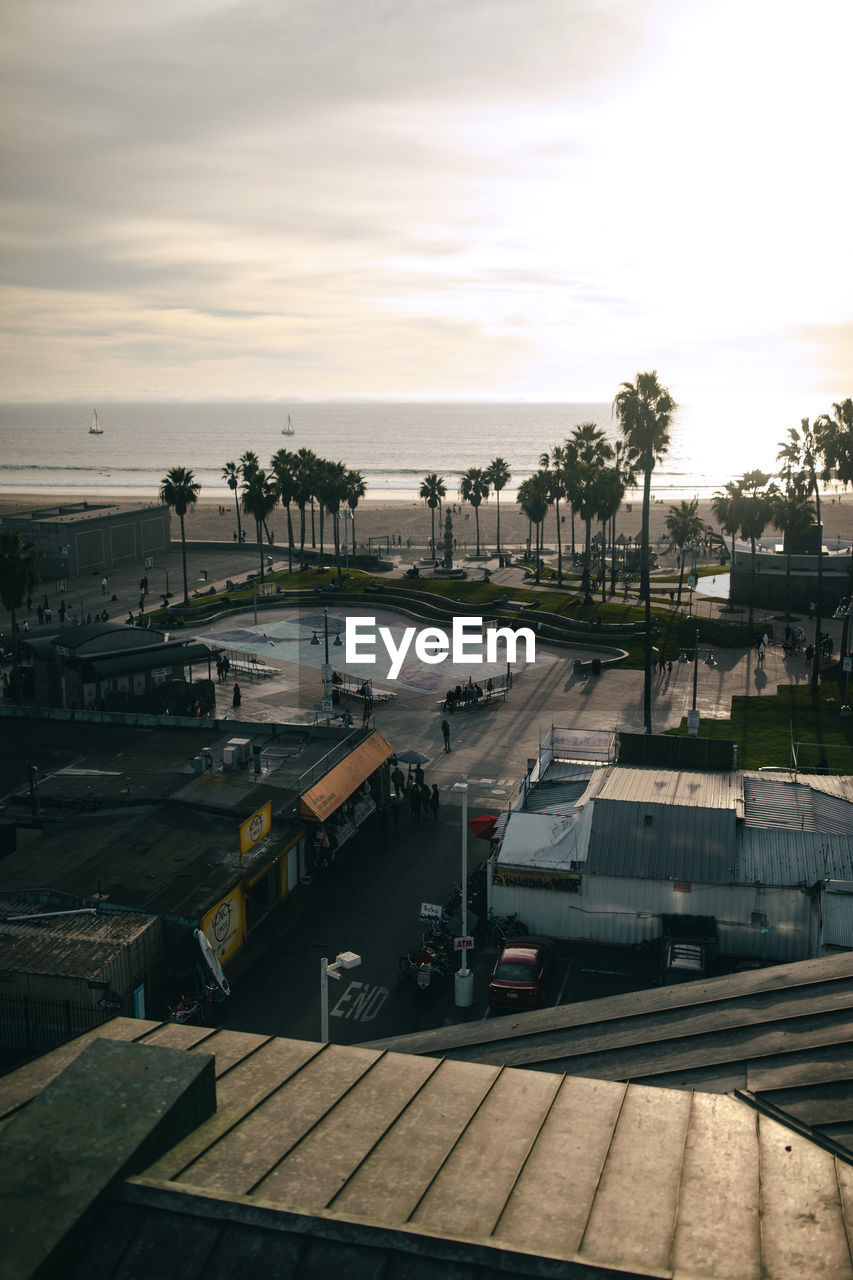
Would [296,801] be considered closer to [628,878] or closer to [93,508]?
[628,878]

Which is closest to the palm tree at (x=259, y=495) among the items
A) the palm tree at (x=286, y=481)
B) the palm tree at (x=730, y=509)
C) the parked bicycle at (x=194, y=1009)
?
the palm tree at (x=286, y=481)

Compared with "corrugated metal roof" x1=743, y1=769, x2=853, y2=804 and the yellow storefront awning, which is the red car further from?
"corrugated metal roof" x1=743, y1=769, x2=853, y2=804

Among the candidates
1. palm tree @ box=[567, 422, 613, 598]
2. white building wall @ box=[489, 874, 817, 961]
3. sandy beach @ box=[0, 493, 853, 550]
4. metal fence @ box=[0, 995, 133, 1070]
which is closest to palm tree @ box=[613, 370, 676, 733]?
white building wall @ box=[489, 874, 817, 961]

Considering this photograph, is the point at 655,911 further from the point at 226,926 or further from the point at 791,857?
the point at 226,926

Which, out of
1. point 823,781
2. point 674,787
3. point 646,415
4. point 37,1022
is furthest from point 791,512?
point 37,1022

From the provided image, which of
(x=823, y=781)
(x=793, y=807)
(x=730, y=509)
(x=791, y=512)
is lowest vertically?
(x=793, y=807)

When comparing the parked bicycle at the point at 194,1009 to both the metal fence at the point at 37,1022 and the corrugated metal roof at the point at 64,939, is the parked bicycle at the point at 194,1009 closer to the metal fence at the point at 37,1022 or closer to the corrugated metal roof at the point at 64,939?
the metal fence at the point at 37,1022
